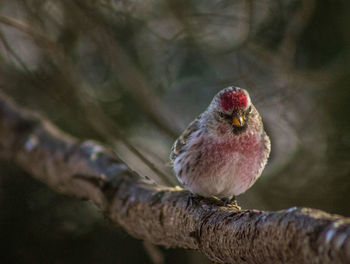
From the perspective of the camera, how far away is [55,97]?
4113mm

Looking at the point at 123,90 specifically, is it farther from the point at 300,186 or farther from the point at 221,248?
the point at 221,248

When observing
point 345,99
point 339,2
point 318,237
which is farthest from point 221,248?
point 339,2

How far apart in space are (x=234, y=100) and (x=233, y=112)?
75mm

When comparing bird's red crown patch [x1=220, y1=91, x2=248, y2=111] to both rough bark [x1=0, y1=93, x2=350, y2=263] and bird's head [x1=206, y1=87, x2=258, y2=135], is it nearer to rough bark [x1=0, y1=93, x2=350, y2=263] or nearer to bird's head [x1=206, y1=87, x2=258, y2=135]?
bird's head [x1=206, y1=87, x2=258, y2=135]

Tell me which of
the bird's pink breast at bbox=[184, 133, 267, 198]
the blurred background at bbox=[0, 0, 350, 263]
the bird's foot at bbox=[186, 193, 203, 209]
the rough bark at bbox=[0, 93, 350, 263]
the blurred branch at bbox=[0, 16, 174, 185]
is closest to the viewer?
the rough bark at bbox=[0, 93, 350, 263]

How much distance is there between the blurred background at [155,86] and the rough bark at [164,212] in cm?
45

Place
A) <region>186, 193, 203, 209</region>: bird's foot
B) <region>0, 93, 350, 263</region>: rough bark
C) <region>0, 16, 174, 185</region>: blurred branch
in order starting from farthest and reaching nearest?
1. <region>0, 16, 174, 185</region>: blurred branch
2. <region>186, 193, 203, 209</region>: bird's foot
3. <region>0, 93, 350, 263</region>: rough bark

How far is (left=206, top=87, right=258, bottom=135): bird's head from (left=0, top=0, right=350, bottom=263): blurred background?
A: 2.67 feet

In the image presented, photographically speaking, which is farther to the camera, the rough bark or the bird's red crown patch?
the bird's red crown patch

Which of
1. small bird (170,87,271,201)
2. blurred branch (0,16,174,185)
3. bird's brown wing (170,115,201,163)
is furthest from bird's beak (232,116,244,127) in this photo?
blurred branch (0,16,174,185)

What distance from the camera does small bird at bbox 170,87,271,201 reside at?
119 inches

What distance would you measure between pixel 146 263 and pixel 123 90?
58.9 inches

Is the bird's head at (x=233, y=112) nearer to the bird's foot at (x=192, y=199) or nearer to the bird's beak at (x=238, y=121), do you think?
the bird's beak at (x=238, y=121)

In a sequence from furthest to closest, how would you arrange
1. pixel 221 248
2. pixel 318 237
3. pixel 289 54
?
pixel 289 54 → pixel 221 248 → pixel 318 237
